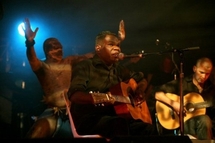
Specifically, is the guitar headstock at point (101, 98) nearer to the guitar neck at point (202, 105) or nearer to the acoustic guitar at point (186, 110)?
the acoustic guitar at point (186, 110)

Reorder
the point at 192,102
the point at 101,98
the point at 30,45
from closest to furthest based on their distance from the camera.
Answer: the point at 101,98 < the point at 30,45 < the point at 192,102

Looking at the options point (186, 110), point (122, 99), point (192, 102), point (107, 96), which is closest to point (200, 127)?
point (186, 110)

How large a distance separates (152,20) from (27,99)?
7.71 ft

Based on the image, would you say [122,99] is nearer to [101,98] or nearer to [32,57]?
[101,98]

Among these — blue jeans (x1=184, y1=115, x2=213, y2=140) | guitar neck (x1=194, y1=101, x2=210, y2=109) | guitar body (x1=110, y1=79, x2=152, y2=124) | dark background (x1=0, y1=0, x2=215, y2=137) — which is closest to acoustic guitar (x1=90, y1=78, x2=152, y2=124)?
guitar body (x1=110, y1=79, x2=152, y2=124)

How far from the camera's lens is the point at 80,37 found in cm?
604

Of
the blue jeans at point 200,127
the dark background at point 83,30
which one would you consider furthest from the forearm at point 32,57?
the blue jeans at point 200,127

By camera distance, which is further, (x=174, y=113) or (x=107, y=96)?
(x=174, y=113)

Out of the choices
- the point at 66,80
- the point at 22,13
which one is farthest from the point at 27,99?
the point at 22,13

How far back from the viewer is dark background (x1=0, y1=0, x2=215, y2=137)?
212 inches

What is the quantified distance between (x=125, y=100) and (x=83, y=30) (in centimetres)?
228

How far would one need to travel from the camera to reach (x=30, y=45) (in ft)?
14.9

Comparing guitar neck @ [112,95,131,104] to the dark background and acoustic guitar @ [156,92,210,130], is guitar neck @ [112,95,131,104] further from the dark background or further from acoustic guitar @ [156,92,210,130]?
the dark background

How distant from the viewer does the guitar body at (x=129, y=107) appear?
13.2 feet
